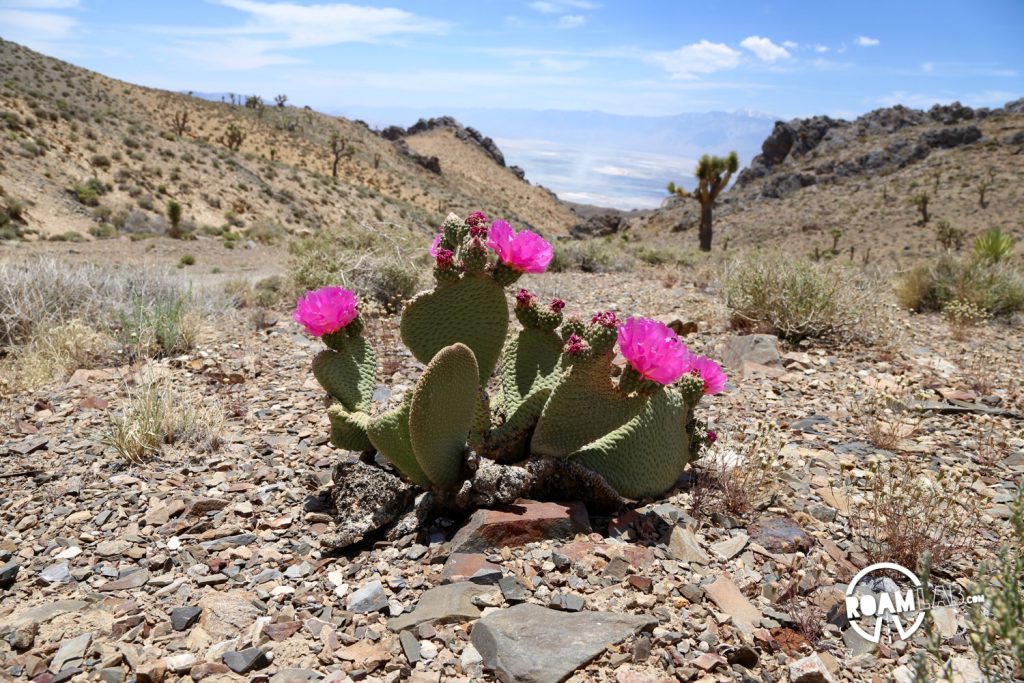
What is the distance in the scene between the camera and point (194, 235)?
2212cm

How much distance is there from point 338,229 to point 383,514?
9.22m

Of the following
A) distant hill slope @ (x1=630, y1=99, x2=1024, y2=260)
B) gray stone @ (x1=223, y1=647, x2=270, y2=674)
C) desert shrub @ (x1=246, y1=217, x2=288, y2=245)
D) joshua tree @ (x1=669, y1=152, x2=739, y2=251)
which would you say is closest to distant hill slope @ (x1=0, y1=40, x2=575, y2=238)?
desert shrub @ (x1=246, y1=217, x2=288, y2=245)

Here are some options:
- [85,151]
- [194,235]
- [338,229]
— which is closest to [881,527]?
[338,229]

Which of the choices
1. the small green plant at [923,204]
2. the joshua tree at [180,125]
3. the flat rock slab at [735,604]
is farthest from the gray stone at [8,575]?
the joshua tree at [180,125]

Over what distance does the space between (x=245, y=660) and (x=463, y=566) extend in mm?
833

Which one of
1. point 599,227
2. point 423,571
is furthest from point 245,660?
point 599,227

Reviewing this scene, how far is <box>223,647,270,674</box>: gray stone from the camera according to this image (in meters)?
2.16

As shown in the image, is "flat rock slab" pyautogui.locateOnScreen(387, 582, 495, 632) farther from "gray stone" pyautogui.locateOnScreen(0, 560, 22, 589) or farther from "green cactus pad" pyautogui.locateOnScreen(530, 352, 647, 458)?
"gray stone" pyautogui.locateOnScreen(0, 560, 22, 589)

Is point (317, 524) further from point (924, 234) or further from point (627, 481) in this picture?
point (924, 234)

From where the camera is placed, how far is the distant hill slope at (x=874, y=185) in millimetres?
35625

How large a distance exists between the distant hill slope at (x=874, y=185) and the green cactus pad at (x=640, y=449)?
31.7 metres

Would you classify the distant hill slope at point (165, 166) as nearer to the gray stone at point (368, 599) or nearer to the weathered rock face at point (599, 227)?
the weathered rock face at point (599, 227)

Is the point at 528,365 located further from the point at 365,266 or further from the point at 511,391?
the point at 365,266

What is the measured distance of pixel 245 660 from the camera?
219cm
